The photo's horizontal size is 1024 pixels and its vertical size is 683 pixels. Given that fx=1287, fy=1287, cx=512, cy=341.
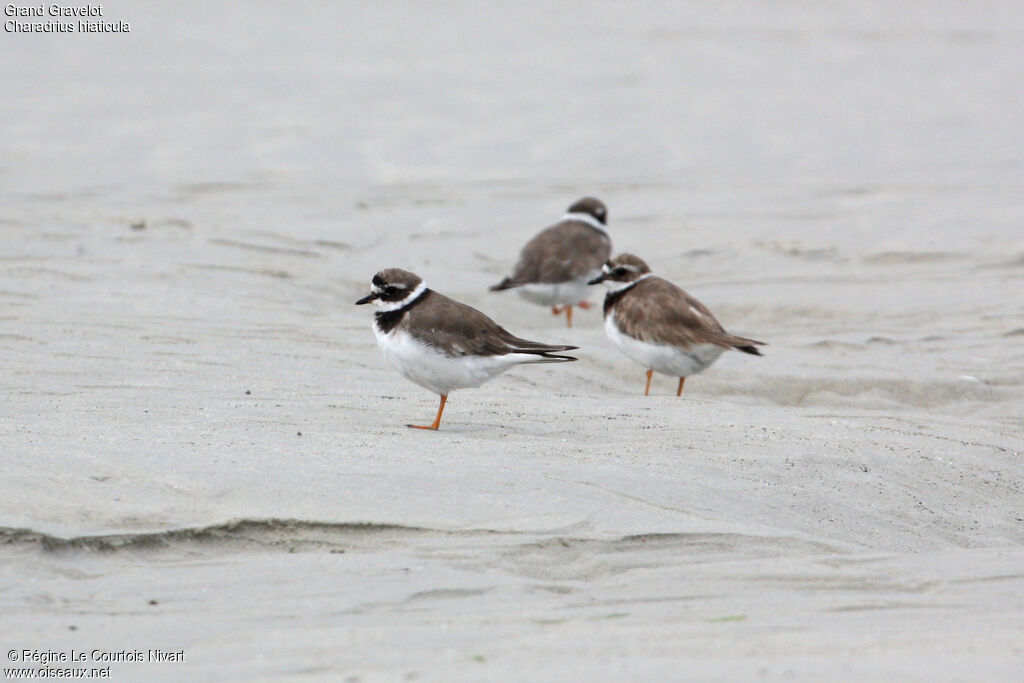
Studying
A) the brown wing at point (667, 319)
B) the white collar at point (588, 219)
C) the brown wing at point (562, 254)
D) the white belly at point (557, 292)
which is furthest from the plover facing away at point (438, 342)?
the white collar at point (588, 219)

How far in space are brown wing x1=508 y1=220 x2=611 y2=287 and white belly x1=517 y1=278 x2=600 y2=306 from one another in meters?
0.05

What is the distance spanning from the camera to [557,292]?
34.4 feet

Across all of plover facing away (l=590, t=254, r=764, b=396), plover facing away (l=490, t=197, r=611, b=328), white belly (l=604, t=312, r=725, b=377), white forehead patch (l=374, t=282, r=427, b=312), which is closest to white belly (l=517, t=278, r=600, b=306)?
plover facing away (l=490, t=197, r=611, b=328)

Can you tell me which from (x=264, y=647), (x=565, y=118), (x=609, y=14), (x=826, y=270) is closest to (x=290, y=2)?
(x=609, y=14)

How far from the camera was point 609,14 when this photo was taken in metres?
21.2

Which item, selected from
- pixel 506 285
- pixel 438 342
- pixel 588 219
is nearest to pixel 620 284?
pixel 506 285

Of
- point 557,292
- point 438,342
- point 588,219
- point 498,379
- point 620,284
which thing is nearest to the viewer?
point 438,342

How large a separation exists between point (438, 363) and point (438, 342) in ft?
0.33

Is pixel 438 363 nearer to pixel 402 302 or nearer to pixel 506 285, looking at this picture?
pixel 402 302

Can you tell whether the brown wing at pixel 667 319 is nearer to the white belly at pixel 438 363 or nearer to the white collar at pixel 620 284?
the white collar at pixel 620 284

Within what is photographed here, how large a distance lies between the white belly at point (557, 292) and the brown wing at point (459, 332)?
3.63 m

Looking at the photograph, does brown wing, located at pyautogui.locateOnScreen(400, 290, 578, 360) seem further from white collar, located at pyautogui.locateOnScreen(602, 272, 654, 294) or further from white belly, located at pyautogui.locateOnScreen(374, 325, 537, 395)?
white collar, located at pyautogui.locateOnScreen(602, 272, 654, 294)

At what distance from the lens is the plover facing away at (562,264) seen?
10289mm

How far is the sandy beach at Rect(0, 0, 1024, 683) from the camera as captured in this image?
384 centimetres
